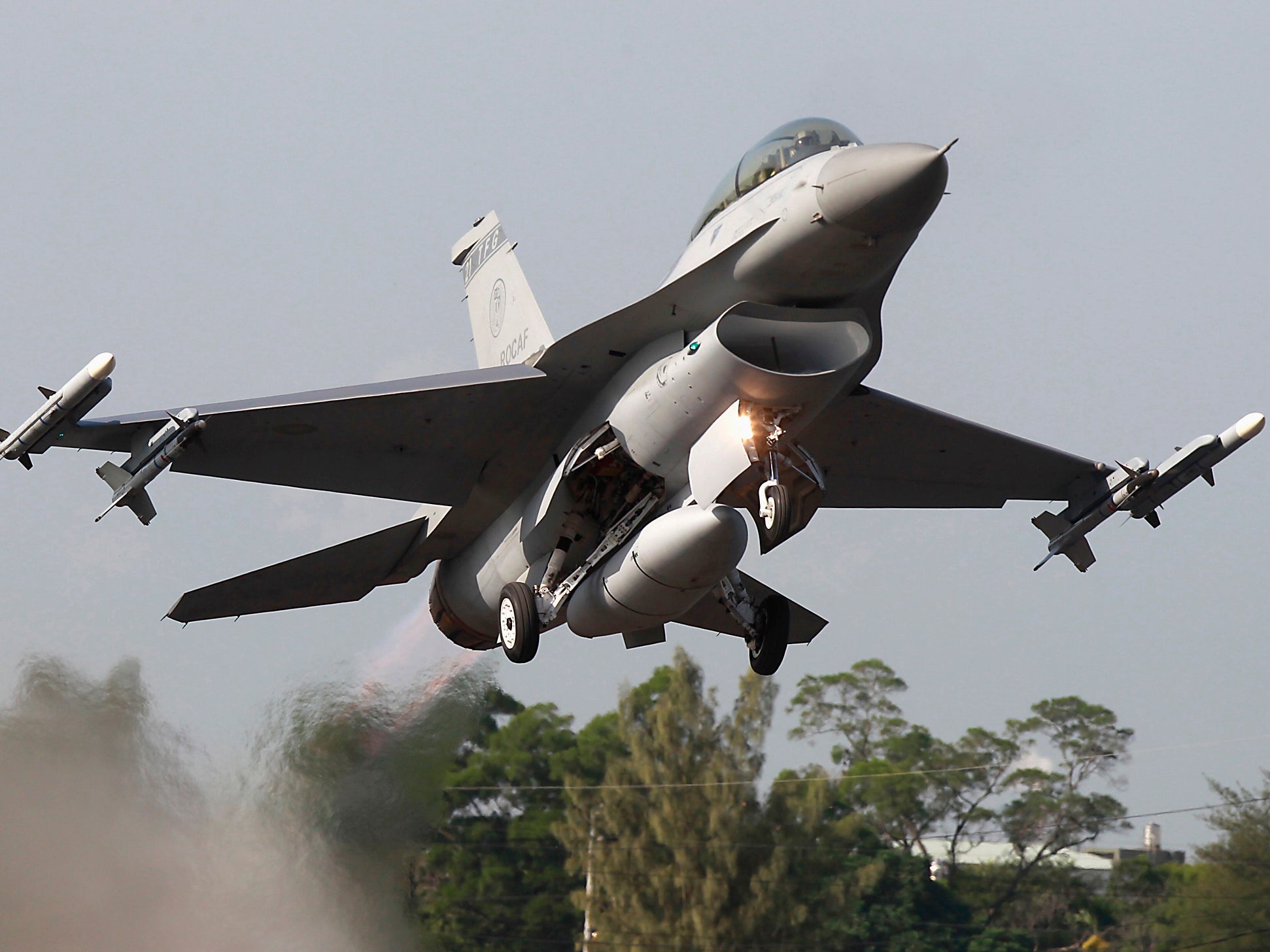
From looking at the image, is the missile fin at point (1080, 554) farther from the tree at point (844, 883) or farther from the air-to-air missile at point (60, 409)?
the air-to-air missile at point (60, 409)

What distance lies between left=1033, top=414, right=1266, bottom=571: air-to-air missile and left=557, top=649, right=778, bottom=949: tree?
6.12 metres

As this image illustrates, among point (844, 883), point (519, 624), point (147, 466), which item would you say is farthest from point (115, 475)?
point (844, 883)

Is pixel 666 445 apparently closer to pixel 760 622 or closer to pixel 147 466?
pixel 760 622

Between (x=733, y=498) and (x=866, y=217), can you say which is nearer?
(x=866, y=217)

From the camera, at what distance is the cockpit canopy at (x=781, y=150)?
36.4 feet

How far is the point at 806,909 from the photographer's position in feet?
57.9

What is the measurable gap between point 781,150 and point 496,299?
19.0 feet

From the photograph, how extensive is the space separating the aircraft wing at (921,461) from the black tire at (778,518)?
2.60 meters

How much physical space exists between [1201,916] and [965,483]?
21.2 ft

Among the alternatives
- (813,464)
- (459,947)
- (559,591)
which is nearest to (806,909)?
(459,947)

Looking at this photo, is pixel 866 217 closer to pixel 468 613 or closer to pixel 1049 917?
pixel 468 613

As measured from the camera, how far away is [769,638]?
12742 millimetres

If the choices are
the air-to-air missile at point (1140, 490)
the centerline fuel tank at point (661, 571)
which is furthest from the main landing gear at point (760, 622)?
the air-to-air missile at point (1140, 490)

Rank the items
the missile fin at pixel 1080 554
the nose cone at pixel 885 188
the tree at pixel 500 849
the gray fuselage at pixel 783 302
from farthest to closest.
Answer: the tree at pixel 500 849 < the missile fin at pixel 1080 554 < the gray fuselage at pixel 783 302 < the nose cone at pixel 885 188
